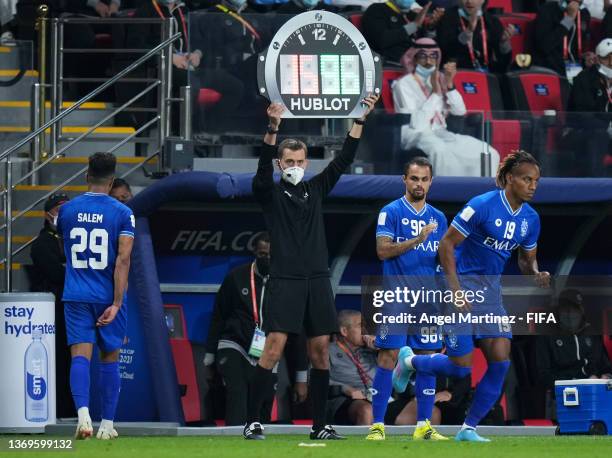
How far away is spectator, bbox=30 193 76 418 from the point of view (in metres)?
12.8

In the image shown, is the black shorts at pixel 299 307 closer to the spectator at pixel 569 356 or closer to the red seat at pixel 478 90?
the spectator at pixel 569 356

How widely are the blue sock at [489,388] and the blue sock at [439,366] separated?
154 millimetres

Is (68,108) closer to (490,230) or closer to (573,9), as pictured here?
(490,230)

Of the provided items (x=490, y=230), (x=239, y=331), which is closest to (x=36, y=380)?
(x=239, y=331)

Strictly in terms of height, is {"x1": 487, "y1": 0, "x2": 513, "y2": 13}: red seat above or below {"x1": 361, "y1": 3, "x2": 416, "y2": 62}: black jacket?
above

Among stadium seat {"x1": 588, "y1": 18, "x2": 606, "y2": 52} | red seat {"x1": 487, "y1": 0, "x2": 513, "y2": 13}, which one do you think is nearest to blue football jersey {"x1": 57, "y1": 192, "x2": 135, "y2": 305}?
stadium seat {"x1": 588, "y1": 18, "x2": 606, "y2": 52}

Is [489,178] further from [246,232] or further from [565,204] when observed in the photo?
[246,232]

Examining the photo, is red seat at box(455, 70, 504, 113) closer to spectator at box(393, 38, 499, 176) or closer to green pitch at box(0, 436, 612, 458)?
spectator at box(393, 38, 499, 176)

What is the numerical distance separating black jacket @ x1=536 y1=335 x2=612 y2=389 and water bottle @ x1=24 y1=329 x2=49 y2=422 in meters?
4.10

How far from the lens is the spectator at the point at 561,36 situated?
57.4 ft

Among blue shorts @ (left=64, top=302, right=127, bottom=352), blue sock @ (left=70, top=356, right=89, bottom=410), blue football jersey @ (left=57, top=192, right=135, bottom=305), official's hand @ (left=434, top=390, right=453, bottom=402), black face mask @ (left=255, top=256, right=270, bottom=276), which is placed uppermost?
blue football jersey @ (left=57, top=192, right=135, bottom=305)

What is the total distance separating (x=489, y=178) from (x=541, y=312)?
5.44 feet

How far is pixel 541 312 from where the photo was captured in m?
14.2

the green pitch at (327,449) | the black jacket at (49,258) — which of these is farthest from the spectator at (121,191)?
the green pitch at (327,449)
